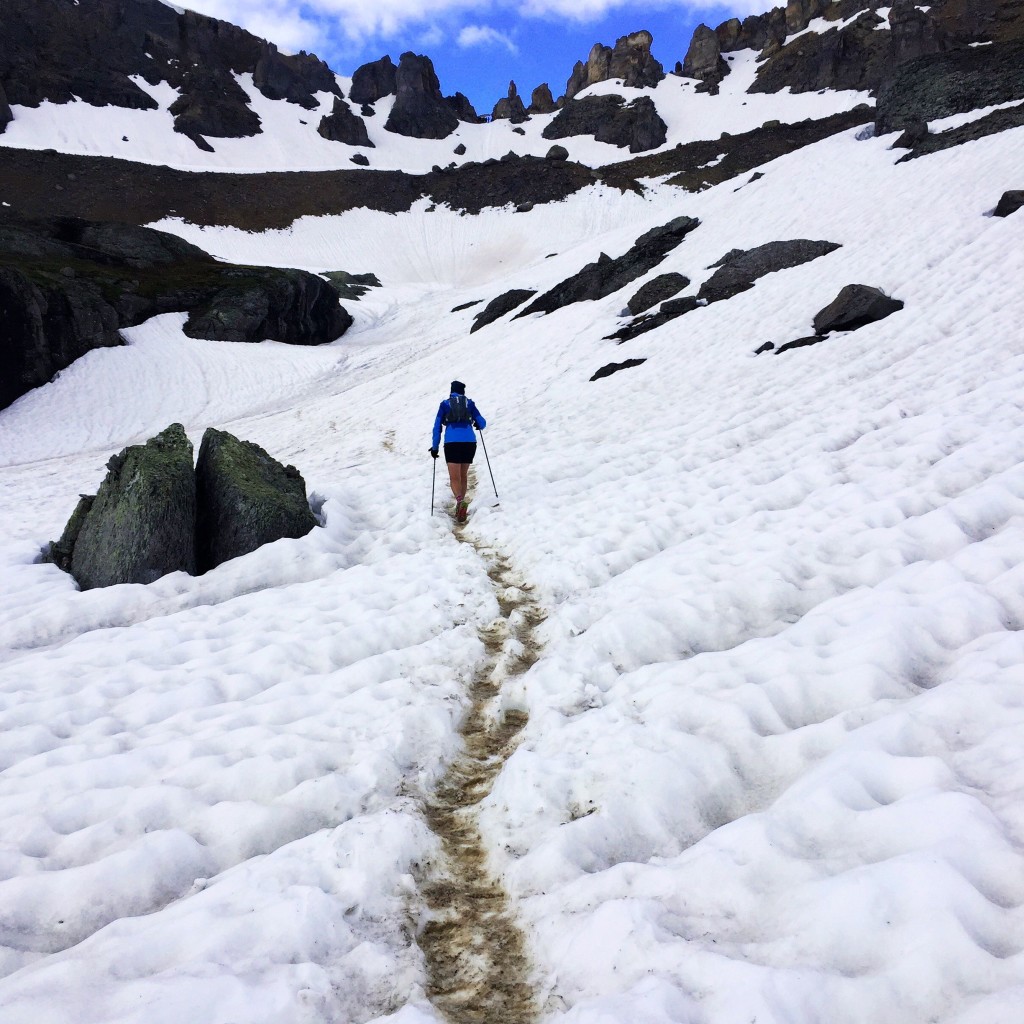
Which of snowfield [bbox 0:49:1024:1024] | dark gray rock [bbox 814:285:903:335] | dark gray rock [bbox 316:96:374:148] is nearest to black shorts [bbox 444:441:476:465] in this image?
snowfield [bbox 0:49:1024:1024]

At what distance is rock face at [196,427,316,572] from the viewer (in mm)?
9750

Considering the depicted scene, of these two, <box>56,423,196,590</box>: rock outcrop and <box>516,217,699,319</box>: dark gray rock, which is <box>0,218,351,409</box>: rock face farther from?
<box>56,423,196,590</box>: rock outcrop

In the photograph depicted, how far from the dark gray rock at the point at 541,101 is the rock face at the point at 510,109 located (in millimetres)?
3081

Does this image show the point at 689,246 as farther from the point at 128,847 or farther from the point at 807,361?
the point at 128,847

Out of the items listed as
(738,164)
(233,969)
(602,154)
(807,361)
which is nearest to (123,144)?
(602,154)

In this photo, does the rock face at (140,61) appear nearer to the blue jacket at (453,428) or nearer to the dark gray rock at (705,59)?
the dark gray rock at (705,59)

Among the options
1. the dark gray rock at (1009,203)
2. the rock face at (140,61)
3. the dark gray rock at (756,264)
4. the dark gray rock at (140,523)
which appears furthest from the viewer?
the rock face at (140,61)

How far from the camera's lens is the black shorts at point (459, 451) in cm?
1167

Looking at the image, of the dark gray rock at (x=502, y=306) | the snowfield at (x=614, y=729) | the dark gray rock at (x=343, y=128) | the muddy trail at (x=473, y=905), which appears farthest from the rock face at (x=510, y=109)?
the muddy trail at (x=473, y=905)

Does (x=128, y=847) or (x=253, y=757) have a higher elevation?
(x=253, y=757)

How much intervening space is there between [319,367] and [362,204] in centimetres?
5918

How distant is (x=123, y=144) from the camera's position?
290ft

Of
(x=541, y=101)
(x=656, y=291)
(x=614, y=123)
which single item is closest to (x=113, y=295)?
(x=656, y=291)

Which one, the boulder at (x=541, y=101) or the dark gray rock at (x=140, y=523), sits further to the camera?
the boulder at (x=541, y=101)
